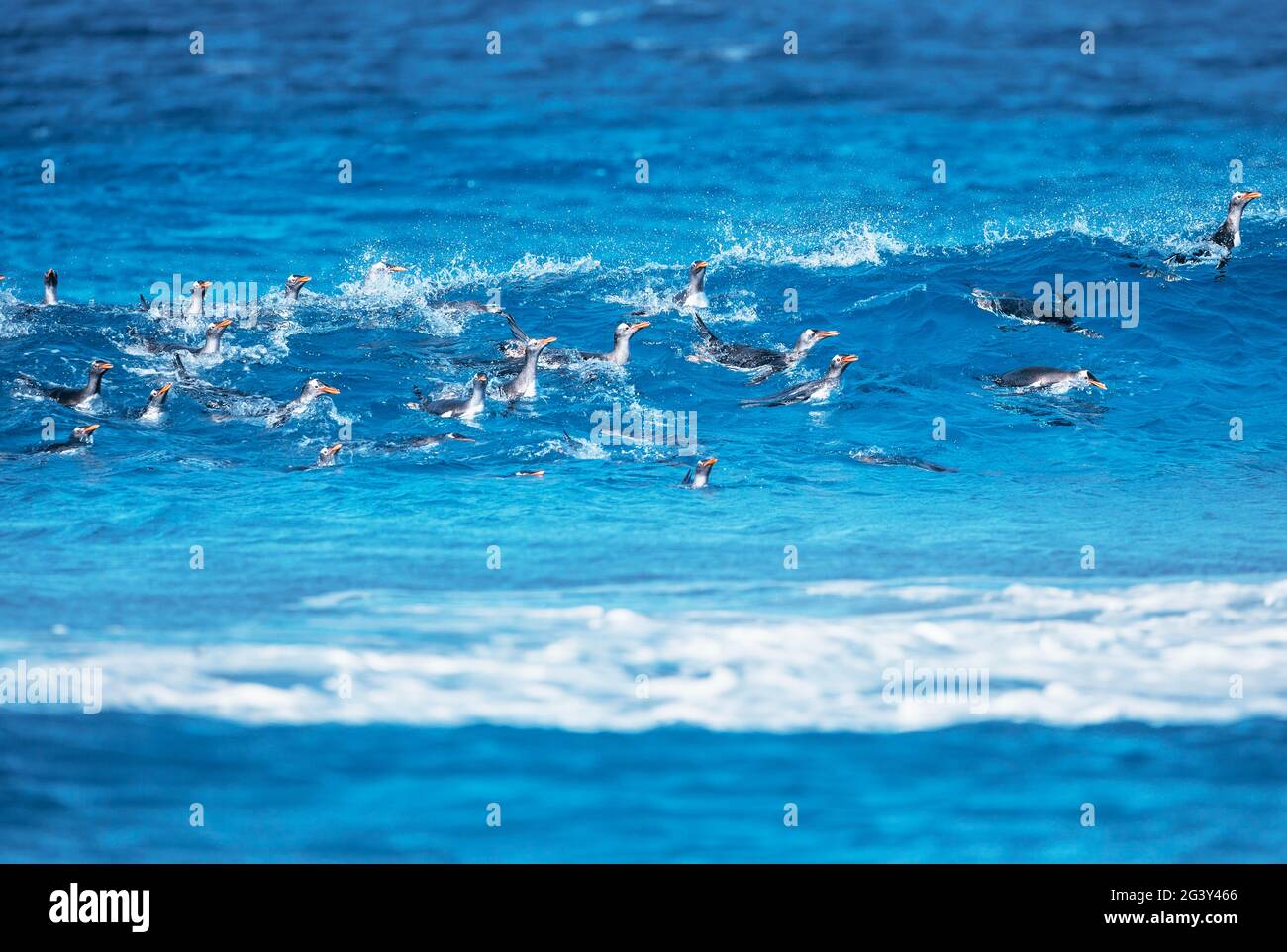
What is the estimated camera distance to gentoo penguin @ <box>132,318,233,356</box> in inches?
500

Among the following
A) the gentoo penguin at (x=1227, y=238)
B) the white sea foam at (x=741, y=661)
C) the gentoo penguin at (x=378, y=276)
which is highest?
the gentoo penguin at (x=1227, y=238)

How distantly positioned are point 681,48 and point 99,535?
344 inches

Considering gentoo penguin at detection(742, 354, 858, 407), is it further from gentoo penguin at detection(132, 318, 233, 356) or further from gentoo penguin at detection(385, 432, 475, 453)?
gentoo penguin at detection(132, 318, 233, 356)

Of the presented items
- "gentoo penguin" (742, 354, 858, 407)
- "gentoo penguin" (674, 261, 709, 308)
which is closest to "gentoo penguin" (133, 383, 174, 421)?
"gentoo penguin" (742, 354, 858, 407)

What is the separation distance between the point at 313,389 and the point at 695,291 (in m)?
4.34

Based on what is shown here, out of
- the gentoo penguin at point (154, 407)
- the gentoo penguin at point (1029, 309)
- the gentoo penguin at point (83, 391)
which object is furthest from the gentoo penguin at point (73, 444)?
the gentoo penguin at point (1029, 309)

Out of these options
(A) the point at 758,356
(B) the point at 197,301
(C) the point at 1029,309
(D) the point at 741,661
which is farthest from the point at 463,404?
(C) the point at 1029,309

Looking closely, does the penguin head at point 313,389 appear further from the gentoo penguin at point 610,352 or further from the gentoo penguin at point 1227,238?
the gentoo penguin at point 1227,238

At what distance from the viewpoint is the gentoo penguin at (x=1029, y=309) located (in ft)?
43.9

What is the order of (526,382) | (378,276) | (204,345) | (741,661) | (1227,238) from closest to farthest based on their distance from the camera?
(741,661) → (526,382) → (204,345) → (1227,238) → (378,276)

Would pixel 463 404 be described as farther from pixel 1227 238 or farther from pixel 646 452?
pixel 1227 238

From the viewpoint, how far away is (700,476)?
393 inches

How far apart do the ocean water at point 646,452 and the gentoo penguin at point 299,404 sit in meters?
0.14

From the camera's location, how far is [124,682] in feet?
Result: 21.4
